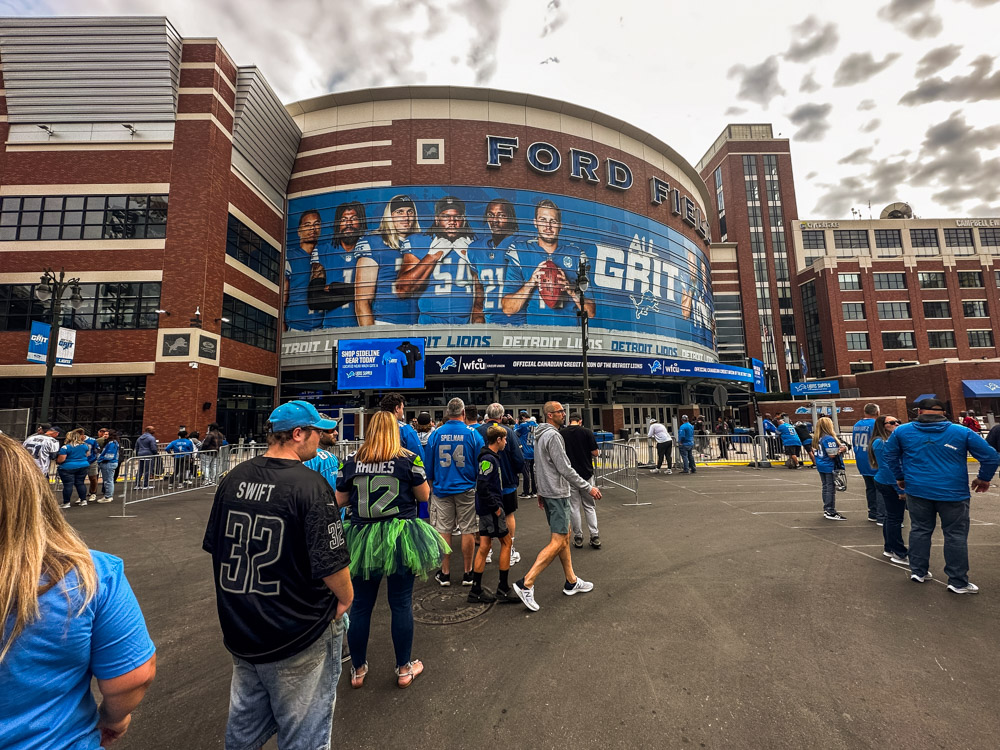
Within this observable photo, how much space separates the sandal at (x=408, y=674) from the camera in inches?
133

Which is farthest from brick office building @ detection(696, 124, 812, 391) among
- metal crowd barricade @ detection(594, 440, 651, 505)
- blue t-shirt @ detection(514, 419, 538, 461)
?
blue t-shirt @ detection(514, 419, 538, 461)

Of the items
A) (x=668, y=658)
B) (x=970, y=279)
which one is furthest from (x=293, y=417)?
(x=970, y=279)

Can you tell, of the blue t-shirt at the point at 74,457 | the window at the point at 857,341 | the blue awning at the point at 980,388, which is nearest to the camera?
the blue t-shirt at the point at 74,457

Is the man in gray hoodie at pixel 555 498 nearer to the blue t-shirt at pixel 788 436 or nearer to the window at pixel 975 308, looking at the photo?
the blue t-shirt at pixel 788 436

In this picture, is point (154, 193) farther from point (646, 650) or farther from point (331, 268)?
point (646, 650)

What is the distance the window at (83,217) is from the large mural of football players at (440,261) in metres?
7.64

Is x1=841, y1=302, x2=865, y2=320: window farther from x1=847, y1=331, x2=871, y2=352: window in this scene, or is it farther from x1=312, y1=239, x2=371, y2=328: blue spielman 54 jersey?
x1=312, y1=239, x2=371, y2=328: blue spielman 54 jersey

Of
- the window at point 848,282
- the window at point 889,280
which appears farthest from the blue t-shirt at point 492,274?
the window at point 889,280

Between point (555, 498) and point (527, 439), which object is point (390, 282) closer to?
point (527, 439)

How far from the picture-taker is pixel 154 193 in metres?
20.7

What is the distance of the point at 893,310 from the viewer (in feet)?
160

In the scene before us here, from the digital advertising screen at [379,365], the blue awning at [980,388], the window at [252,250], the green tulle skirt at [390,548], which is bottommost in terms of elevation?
the green tulle skirt at [390,548]

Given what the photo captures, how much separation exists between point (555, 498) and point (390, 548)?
8.14 feet

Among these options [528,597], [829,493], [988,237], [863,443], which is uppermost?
[988,237]
